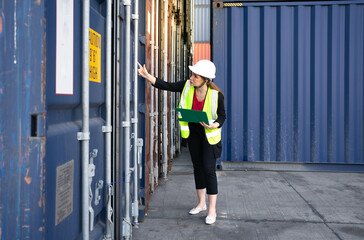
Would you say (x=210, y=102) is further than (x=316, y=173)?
No

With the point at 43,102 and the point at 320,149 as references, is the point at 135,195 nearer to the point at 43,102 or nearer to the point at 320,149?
the point at 43,102

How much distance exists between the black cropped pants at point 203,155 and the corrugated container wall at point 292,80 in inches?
107

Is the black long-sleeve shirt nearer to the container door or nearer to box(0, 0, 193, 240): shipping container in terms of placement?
box(0, 0, 193, 240): shipping container

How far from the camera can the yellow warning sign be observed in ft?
7.51

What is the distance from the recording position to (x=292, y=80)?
21.6ft

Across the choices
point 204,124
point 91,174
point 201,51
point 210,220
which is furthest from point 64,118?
point 201,51

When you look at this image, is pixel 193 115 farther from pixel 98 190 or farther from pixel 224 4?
pixel 224 4

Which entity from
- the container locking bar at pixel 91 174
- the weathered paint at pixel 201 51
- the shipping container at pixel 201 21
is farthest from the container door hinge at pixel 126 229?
the shipping container at pixel 201 21

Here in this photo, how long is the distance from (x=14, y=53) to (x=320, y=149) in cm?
595

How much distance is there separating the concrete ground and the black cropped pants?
0.40 metres

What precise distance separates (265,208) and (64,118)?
9.94 ft

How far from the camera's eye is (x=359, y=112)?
6.49 m

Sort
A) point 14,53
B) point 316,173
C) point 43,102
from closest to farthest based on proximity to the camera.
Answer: point 14,53 < point 43,102 < point 316,173

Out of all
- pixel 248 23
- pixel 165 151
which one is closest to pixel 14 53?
pixel 165 151
